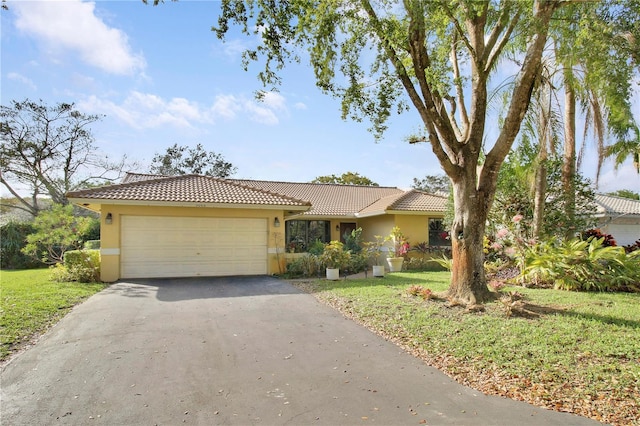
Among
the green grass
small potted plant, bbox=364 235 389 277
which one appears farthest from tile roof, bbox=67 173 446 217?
the green grass

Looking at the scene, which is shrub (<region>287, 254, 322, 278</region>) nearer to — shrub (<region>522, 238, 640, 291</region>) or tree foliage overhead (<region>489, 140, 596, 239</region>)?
shrub (<region>522, 238, 640, 291</region>)

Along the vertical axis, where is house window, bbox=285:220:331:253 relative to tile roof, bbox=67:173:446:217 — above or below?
below

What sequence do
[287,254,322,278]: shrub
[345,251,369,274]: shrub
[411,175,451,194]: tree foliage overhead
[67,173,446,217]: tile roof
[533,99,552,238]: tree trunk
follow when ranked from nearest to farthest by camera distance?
[533,99,552,238]: tree trunk, [67,173,446,217]: tile roof, [287,254,322,278]: shrub, [345,251,369,274]: shrub, [411,175,451,194]: tree foliage overhead

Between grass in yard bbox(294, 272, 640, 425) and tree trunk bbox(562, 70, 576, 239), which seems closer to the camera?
grass in yard bbox(294, 272, 640, 425)

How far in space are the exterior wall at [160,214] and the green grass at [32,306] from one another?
1031mm

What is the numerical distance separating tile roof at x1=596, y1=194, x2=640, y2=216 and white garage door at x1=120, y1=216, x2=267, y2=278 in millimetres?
17967

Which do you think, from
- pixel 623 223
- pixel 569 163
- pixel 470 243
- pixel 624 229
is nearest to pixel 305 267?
pixel 470 243

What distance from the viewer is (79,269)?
12828mm

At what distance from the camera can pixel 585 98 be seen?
40.4 feet

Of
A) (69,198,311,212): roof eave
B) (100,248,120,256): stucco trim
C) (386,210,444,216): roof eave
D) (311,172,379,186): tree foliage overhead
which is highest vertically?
(311,172,379,186): tree foliage overhead

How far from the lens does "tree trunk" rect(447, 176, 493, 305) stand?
8.73 metres

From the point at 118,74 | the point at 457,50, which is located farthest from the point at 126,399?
the point at 457,50

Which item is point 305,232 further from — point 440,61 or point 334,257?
point 440,61

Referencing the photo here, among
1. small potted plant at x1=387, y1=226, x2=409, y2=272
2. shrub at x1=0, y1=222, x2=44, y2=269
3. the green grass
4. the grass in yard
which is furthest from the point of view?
shrub at x1=0, y1=222, x2=44, y2=269
